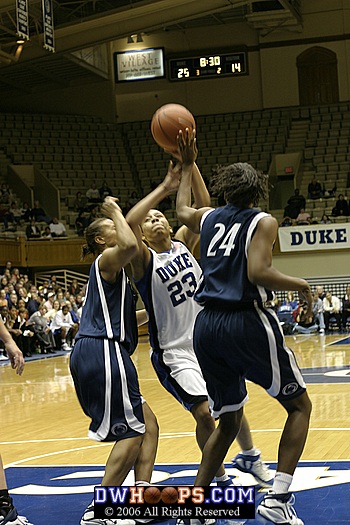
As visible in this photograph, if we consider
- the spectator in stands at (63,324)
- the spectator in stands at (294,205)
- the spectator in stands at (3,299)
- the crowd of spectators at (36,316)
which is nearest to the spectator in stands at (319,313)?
the spectator in stands at (294,205)

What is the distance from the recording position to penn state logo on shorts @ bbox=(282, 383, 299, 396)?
402 centimetres

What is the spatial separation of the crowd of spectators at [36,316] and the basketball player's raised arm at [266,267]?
45.4ft

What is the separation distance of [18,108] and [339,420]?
27536 millimetres

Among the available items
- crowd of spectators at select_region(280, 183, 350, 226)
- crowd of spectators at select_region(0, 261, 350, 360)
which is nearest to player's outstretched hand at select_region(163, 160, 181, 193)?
crowd of spectators at select_region(0, 261, 350, 360)

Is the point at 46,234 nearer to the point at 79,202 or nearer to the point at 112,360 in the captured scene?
the point at 79,202

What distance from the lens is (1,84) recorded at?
31781mm

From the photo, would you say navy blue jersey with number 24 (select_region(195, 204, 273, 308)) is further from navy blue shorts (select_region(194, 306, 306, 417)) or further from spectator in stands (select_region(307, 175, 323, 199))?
spectator in stands (select_region(307, 175, 323, 199))

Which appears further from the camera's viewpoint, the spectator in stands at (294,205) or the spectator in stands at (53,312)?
the spectator in stands at (294,205)

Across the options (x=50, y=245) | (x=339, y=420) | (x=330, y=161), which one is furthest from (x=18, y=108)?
(x=339, y=420)

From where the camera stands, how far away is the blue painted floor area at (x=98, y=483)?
170 inches

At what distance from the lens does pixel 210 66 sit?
29781 mm

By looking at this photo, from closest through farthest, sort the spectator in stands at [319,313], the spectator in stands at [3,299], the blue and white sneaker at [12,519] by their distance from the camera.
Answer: the blue and white sneaker at [12,519]
the spectator in stands at [3,299]
the spectator in stands at [319,313]

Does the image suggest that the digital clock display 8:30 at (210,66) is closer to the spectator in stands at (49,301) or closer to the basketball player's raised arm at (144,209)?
the spectator in stands at (49,301)

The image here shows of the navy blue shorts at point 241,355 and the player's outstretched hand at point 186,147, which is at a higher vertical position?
the player's outstretched hand at point 186,147
